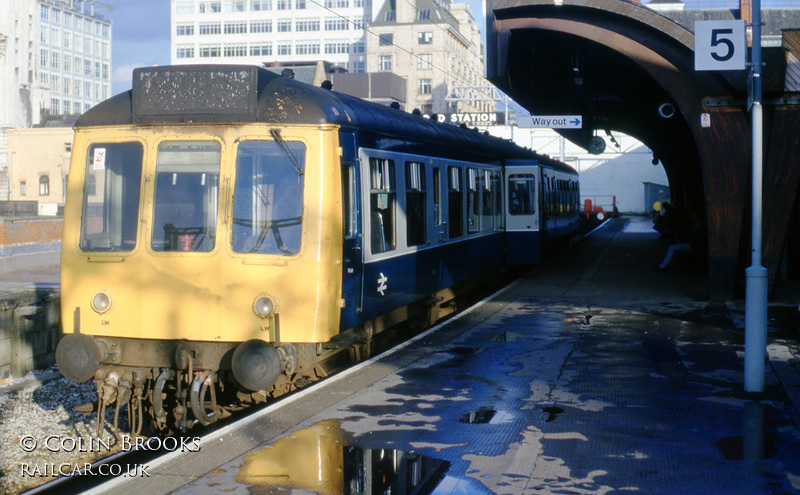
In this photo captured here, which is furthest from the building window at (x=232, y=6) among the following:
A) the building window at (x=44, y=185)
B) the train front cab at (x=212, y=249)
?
the train front cab at (x=212, y=249)

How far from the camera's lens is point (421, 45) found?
97938mm

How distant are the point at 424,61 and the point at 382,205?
89.2 metres

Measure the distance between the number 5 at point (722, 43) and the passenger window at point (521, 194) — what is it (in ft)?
34.5

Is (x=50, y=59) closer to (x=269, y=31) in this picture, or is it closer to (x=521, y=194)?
(x=269, y=31)

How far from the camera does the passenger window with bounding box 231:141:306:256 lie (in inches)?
314

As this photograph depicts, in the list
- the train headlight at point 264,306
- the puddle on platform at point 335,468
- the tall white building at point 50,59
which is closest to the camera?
the puddle on platform at point 335,468

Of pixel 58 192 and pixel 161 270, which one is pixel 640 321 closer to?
pixel 161 270

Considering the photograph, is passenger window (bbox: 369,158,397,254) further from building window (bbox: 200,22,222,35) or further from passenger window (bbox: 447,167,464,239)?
building window (bbox: 200,22,222,35)

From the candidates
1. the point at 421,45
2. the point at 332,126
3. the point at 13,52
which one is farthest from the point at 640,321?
the point at 421,45

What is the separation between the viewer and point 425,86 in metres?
97.5

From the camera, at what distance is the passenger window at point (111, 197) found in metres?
8.16

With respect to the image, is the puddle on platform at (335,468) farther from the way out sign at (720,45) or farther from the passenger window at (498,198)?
the passenger window at (498,198)

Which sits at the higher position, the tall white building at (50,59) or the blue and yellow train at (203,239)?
the tall white building at (50,59)

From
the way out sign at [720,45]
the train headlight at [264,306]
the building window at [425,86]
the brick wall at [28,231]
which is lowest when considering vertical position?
the train headlight at [264,306]
